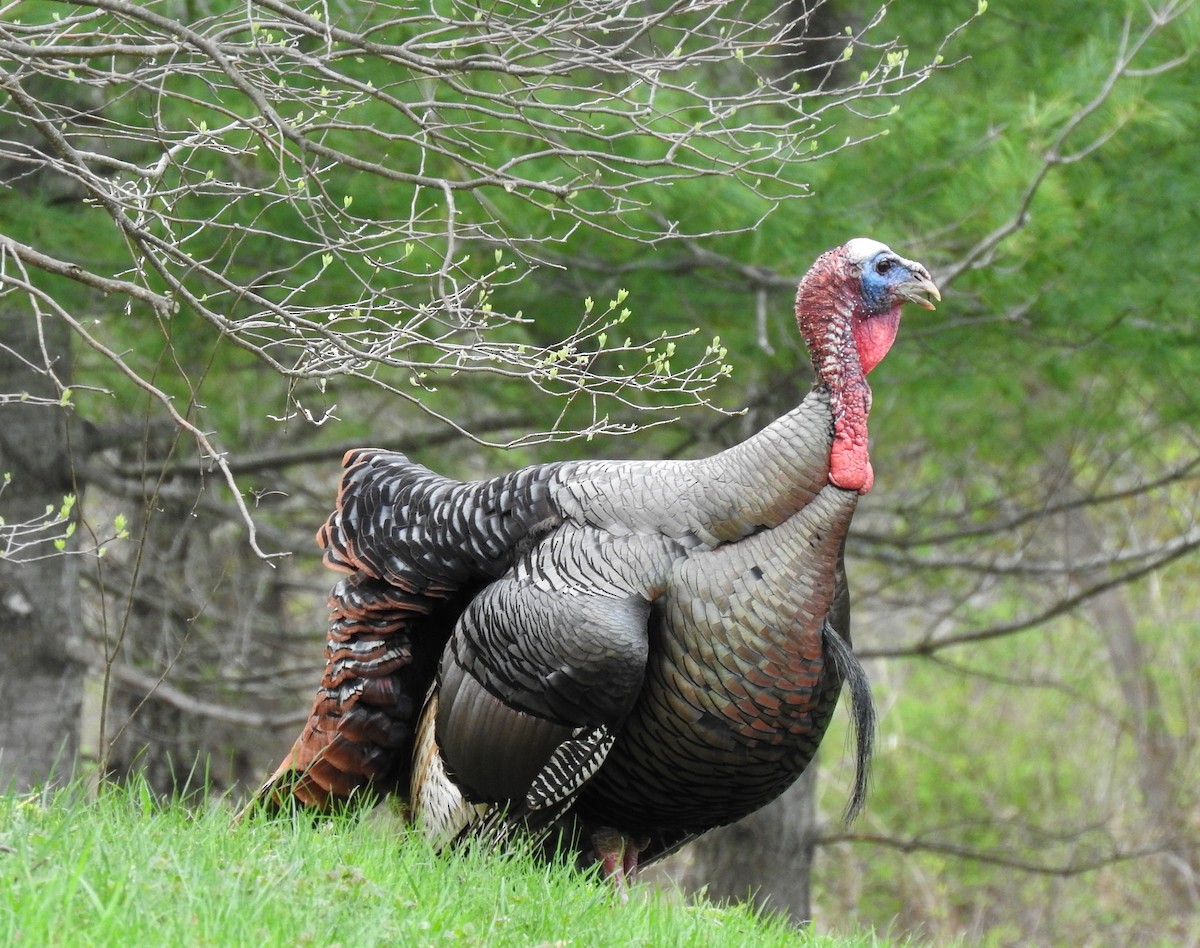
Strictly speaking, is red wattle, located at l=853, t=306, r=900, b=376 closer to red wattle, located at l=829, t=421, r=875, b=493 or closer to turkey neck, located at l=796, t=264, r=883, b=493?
turkey neck, located at l=796, t=264, r=883, b=493

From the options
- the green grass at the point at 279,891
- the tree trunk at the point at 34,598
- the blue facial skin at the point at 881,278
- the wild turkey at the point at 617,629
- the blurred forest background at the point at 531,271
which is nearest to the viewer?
the green grass at the point at 279,891

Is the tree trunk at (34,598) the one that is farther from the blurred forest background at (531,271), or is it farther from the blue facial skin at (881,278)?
the blue facial skin at (881,278)

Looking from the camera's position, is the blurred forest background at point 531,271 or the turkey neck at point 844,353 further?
the turkey neck at point 844,353

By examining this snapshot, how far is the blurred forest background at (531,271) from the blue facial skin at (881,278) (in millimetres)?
423

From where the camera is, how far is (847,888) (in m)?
14.8

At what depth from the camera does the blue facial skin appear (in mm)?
4473

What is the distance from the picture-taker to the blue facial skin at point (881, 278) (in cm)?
447

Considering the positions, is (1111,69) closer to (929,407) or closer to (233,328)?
(929,407)

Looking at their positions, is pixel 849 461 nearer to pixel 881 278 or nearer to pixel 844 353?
pixel 844 353

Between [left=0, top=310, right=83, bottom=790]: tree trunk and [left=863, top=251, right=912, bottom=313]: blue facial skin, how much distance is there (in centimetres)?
461

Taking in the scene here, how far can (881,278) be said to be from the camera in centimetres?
Answer: 448

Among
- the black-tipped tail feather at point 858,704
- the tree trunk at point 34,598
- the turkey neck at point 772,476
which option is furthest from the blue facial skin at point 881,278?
the tree trunk at point 34,598

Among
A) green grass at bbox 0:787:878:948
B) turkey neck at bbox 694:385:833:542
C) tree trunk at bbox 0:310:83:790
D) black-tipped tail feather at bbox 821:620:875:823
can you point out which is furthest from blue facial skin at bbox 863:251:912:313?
tree trunk at bbox 0:310:83:790

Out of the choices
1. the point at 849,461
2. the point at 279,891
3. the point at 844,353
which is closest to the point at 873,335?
the point at 844,353
